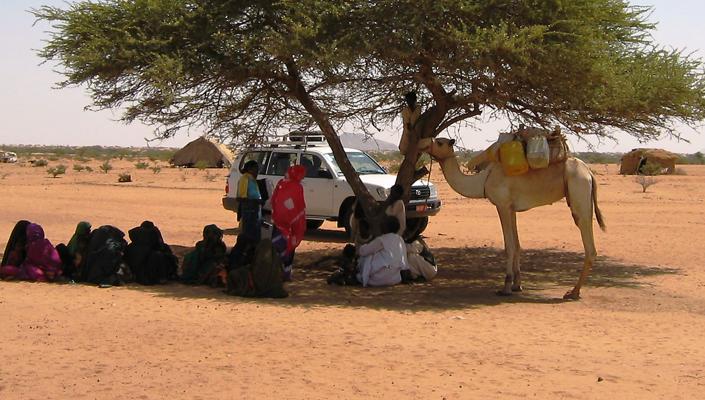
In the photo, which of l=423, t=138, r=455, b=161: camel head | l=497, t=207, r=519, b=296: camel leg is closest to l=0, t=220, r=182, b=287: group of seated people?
l=423, t=138, r=455, b=161: camel head

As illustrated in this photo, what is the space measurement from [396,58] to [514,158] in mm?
2257

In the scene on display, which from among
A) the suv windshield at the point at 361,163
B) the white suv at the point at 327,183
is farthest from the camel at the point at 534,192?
the suv windshield at the point at 361,163

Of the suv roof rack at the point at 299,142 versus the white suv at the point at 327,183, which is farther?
the suv roof rack at the point at 299,142

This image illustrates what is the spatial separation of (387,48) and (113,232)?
15.2 ft

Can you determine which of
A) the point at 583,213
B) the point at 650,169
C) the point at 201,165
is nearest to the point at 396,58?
the point at 583,213

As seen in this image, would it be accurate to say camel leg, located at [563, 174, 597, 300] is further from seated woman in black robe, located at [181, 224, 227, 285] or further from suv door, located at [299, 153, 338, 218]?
suv door, located at [299, 153, 338, 218]

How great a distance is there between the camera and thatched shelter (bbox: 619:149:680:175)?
46.7 m

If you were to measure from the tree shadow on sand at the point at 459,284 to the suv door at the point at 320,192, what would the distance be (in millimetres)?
2111

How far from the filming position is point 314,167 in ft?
62.2

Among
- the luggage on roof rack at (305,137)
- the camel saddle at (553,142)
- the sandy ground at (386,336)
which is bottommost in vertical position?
the sandy ground at (386,336)

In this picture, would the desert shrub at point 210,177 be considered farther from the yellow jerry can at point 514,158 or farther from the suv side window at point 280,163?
the yellow jerry can at point 514,158

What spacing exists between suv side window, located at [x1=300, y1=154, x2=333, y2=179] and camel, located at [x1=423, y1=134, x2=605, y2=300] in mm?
6911

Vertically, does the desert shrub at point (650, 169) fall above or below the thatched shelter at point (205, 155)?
above

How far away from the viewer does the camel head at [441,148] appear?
1223cm
